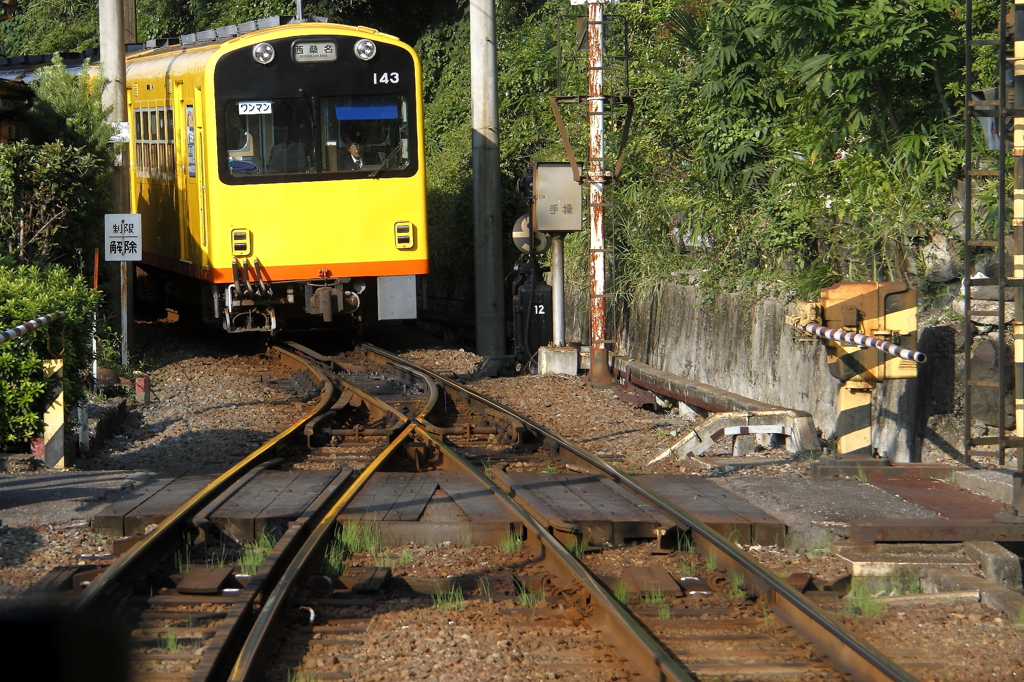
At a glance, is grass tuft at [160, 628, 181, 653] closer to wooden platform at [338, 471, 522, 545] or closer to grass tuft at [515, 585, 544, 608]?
grass tuft at [515, 585, 544, 608]

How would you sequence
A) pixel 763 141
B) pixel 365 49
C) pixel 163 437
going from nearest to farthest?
pixel 163 437, pixel 763 141, pixel 365 49

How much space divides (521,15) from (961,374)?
17.7m

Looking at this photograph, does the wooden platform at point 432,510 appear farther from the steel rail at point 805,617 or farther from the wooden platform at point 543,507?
the steel rail at point 805,617

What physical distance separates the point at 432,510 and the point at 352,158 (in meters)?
7.69

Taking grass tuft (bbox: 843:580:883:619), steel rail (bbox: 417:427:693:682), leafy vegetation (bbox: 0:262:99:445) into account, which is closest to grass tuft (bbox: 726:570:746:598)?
grass tuft (bbox: 843:580:883:619)

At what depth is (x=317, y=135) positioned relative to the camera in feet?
44.3

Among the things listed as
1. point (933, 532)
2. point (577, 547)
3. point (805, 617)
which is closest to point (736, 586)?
point (805, 617)

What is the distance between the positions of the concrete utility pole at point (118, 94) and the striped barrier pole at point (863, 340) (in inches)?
307

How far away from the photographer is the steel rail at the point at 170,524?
488cm

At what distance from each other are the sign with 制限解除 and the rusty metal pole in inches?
184

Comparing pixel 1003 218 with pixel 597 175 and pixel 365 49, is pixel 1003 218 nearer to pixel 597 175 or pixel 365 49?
pixel 597 175

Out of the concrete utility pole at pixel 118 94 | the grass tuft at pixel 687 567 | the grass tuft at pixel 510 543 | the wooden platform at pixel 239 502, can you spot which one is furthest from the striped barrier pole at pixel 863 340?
the concrete utility pole at pixel 118 94

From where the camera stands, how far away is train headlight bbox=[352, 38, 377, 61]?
13.4m

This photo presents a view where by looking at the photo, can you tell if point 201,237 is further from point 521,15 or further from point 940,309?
point 521,15
